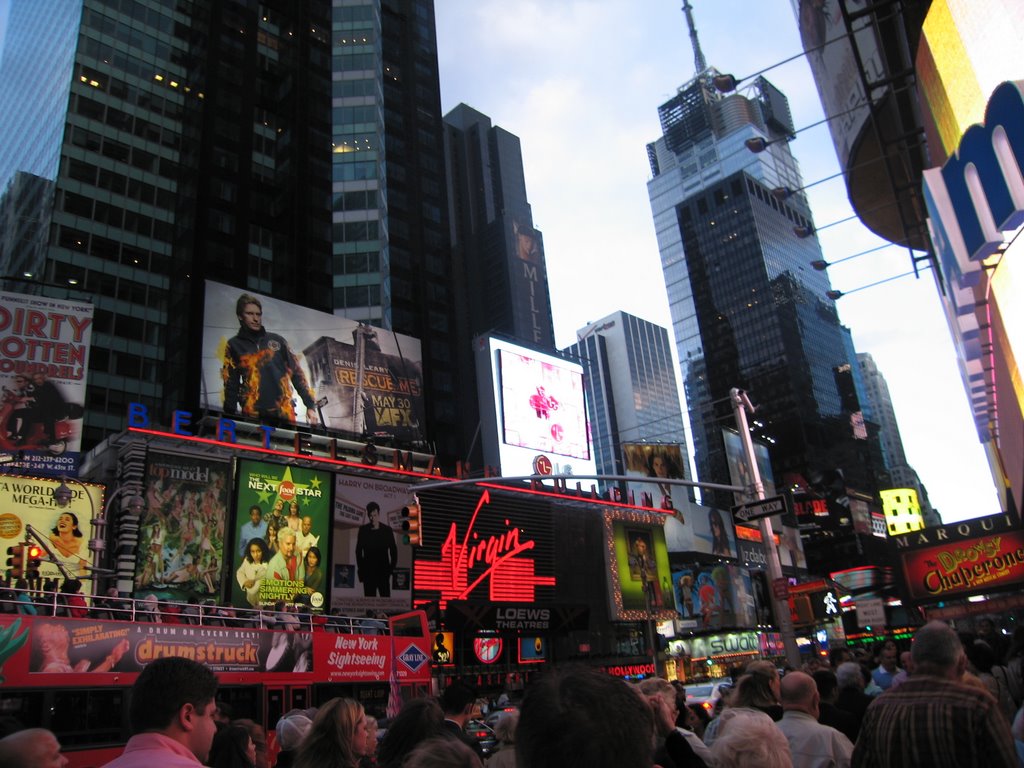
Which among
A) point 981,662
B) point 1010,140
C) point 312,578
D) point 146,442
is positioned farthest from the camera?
point 312,578

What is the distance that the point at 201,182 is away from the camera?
248ft

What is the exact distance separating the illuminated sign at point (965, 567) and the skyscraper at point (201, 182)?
173ft

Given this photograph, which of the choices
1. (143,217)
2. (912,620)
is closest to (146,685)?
(912,620)

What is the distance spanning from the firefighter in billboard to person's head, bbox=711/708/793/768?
3774 cm

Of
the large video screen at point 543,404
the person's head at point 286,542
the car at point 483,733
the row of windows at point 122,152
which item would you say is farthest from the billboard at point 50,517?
the row of windows at point 122,152

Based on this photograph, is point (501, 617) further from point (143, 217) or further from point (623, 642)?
point (143, 217)

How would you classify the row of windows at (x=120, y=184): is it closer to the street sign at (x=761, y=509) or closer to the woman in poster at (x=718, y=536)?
the woman in poster at (x=718, y=536)

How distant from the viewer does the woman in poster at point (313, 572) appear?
36.4 meters

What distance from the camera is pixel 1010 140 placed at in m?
11.6

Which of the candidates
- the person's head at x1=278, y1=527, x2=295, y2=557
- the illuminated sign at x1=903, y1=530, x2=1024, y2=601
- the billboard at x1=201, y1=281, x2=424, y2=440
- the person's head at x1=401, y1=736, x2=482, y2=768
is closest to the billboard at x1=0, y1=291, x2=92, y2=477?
the billboard at x1=201, y1=281, x2=424, y2=440

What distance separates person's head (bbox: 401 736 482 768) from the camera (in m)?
2.88

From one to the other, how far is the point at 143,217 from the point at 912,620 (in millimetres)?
77003

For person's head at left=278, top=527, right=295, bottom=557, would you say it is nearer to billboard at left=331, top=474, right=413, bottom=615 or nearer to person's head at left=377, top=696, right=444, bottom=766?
billboard at left=331, top=474, right=413, bottom=615

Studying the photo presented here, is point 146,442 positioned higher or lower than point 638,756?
higher
